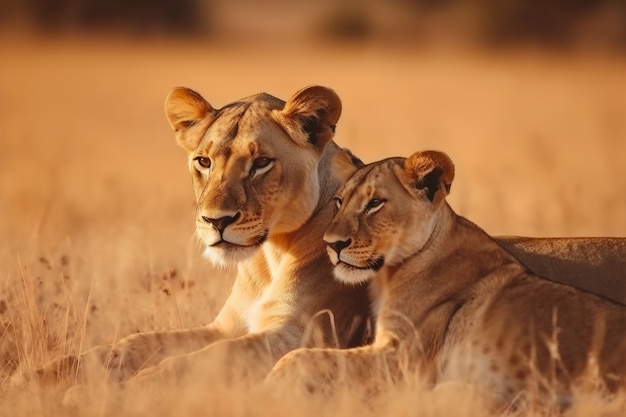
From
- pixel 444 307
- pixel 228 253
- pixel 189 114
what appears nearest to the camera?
pixel 444 307

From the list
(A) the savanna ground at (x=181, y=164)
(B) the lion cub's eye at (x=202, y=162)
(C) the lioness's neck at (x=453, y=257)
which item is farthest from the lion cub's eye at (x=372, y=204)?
(A) the savanna ground at (x=181, y=164)

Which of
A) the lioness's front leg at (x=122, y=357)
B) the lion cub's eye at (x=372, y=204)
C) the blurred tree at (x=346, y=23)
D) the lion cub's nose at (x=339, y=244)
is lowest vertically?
the lioness's front leg at (x=122, y=357)

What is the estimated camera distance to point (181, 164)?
55.6ft

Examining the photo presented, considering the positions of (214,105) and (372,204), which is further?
(214,105)

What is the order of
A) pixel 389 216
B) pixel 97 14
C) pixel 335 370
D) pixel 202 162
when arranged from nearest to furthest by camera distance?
pixel 335 370
pixel 389 216
pixel 202 162
pixel 97 14

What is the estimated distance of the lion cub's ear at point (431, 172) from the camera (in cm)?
621

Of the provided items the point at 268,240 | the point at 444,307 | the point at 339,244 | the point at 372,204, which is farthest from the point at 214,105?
the point at 444,307

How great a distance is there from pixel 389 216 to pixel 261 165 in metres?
0.71

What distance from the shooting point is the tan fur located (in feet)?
20.8

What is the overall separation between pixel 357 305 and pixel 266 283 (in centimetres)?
56

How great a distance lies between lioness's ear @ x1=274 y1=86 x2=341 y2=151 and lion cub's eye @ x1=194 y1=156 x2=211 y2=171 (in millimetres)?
398

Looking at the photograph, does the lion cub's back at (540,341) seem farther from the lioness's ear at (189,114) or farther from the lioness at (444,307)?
the lioness's ear at (189,114)

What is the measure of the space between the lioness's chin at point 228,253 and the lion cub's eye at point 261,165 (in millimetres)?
359

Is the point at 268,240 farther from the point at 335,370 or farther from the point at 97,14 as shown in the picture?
the point at 97,14
